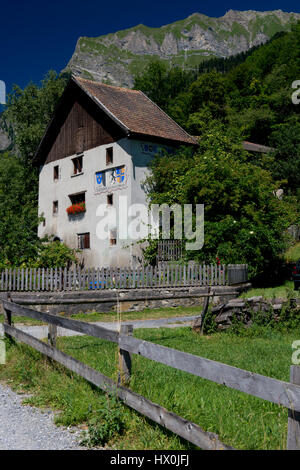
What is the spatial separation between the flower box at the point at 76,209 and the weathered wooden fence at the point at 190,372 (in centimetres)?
2269

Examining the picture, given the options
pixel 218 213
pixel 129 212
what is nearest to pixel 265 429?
pixel 218 213

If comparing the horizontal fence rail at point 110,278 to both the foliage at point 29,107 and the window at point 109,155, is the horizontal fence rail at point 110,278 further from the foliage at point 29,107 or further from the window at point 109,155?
the foliage at point 29,107

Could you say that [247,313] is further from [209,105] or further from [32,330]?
[209,105]

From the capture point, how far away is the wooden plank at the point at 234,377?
116 inches

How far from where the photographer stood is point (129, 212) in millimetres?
25484

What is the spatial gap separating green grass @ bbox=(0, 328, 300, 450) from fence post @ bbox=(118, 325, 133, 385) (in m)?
0.16

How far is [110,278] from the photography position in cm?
1731

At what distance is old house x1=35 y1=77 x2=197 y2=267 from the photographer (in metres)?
25.8

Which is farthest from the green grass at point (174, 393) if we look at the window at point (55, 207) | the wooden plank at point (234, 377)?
the window at point (55, 207)

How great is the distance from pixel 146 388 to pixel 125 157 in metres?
21.6

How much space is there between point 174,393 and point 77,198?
2561 centimetres

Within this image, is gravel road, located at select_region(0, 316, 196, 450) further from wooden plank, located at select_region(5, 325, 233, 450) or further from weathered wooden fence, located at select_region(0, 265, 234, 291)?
weathered wooden fence, located at select_region(0, 265, 234, 291)
